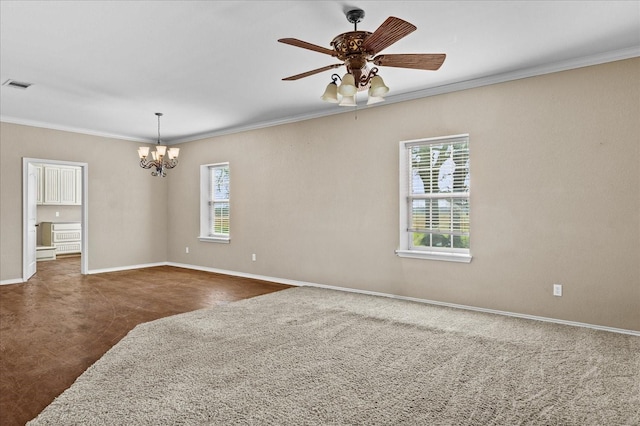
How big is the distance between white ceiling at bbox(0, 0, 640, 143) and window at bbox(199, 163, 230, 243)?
2175 millimetres

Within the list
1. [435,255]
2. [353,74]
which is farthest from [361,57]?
[435,255]

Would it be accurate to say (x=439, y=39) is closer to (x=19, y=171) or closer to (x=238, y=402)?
(x=238, y=402)

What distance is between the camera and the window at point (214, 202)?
7.17m

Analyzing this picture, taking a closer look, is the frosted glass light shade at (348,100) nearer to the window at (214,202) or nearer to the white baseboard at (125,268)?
the window at (214,202)

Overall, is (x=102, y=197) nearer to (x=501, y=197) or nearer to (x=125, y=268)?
(x=125, y=268)

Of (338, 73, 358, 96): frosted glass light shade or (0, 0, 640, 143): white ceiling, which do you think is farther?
(0, 0, 640, 143): white ceiling

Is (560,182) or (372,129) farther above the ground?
(372,129)

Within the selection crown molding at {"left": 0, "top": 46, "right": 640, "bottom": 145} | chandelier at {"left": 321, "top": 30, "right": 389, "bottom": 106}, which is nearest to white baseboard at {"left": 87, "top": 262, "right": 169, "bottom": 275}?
crown molding at {"left": 0, "top": 46, "right": 640, "bottom": 145}

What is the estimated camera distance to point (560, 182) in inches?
147

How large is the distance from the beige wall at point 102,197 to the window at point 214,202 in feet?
4.02

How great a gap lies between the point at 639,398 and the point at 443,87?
134 inches

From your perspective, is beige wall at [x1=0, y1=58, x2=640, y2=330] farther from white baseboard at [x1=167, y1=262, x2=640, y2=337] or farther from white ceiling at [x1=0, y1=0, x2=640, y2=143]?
white ceiling at [x1=0, y1=0, x2=640, y2=143]

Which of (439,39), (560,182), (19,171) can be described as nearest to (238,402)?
(439,39)

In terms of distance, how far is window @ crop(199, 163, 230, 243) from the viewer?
23.5ft
